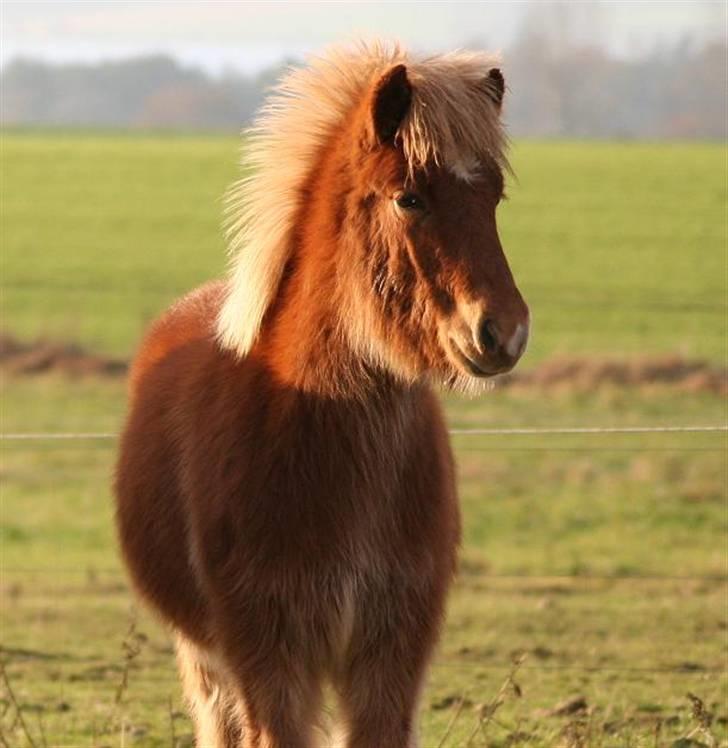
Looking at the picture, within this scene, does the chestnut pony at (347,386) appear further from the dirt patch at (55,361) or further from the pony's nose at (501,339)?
the dirt patch at (55,361)

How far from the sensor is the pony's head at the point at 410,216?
431 cm

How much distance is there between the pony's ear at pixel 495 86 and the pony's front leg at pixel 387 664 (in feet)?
4.69

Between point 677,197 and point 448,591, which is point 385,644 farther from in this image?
point 677,197

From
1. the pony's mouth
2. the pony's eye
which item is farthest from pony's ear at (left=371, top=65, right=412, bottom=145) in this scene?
the pony's mouth

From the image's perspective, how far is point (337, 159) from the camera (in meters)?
4.71

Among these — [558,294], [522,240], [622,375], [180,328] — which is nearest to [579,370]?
[622,375]

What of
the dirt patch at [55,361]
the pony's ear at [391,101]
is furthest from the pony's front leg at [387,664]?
the dirt patch at [55,361]

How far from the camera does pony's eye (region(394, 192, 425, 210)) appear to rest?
14.5ft

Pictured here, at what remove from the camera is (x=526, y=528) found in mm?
14266

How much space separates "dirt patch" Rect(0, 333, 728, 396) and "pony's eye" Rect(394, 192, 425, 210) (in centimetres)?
1526

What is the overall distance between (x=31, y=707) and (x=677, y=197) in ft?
146

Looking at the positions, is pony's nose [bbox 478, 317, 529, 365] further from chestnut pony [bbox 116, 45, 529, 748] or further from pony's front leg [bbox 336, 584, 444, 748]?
pony's front leg [bbox 336, 584, 444, 748]

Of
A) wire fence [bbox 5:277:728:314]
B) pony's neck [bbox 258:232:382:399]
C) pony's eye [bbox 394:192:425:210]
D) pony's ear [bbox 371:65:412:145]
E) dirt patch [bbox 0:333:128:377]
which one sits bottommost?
wire fence [bbox 5:277:728:314]

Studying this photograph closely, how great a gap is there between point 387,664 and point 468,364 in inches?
37.6
